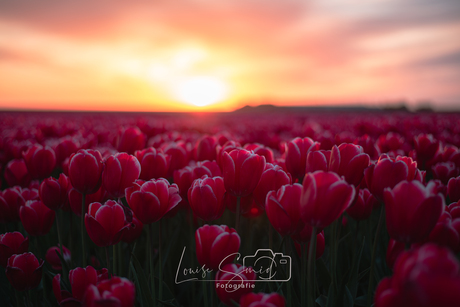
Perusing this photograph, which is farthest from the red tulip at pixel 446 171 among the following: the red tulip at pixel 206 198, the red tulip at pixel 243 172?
the red tulip at pixel 206 198

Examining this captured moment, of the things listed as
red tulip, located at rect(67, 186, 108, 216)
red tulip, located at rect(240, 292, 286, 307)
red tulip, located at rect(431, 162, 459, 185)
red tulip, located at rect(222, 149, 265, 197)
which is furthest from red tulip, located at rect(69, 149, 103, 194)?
red tulip, located at rect(431, 162, 459, 185)

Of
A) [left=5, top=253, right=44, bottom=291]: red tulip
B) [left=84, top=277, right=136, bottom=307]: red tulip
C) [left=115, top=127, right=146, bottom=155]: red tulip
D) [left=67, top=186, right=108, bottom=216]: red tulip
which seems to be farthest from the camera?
[left=115, top=127, right=146, bottom=155]: red tulip

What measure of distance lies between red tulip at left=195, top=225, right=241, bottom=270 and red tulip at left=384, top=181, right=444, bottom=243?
0.48 meters

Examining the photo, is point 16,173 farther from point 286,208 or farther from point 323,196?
point 323,196

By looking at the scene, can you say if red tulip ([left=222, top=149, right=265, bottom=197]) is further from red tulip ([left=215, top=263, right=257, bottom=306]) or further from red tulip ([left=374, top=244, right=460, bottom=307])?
red tulip ([left=374, top=244, right=460, bottom=307])

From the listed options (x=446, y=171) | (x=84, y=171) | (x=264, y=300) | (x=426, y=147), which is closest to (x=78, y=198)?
(x=84, y=171)

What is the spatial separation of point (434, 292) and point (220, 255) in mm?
636

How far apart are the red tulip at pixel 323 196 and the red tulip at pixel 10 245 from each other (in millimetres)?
1293

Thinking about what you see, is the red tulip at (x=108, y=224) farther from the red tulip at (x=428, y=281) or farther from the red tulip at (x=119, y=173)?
the red tulip at (x=428, y=281)

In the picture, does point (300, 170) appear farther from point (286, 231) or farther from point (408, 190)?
point (408, 190)

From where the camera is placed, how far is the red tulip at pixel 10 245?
1.29 m

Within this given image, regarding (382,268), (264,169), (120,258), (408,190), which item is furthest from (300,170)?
(120,258)

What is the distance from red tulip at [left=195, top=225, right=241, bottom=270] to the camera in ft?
3.12

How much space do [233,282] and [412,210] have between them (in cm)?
55
